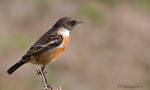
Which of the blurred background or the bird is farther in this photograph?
the blurred background

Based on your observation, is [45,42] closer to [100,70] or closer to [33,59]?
[33,59]

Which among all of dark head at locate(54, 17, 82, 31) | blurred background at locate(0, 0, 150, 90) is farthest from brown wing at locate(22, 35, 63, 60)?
blurred background at locate(0, 0, 150, 90)

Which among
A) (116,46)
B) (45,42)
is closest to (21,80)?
(116,46)

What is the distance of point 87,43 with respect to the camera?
17266 mm

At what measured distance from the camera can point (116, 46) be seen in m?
17.2

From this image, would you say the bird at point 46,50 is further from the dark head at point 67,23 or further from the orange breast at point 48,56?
the dark head at point 67,23

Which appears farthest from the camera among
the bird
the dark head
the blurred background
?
the blurred background

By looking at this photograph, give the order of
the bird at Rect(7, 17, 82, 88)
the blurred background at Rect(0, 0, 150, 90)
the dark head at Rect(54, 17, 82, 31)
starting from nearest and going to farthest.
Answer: the bird at Rect(7, 17, 82, 88) < the dark head at Rect(54, 17, 82, 31) < the blurred background at Rect(0, 0, 150, 90)

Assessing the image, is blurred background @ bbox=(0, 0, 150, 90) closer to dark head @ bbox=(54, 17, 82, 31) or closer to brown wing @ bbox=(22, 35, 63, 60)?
dark head @ bbox=(54, 17, 82, 31)

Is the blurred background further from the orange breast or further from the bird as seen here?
the orange breast

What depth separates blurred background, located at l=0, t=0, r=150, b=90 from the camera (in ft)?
50.8

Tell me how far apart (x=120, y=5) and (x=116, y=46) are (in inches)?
Result: 105

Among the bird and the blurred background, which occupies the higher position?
the blurred background

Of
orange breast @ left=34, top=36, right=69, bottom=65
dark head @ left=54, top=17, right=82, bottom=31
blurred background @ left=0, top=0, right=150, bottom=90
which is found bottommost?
orange breast @ left=34, top=36, right=69, bottom=65
